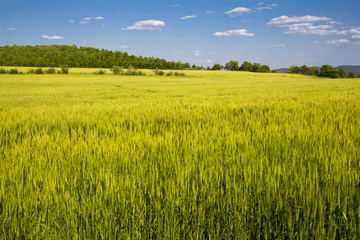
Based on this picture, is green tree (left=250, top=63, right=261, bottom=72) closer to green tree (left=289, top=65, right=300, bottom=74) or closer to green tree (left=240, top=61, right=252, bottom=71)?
green tree (left=240, top=61, right=252, bottom=71)

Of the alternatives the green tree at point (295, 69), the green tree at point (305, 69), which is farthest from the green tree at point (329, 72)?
the green tree at point (295, 69)

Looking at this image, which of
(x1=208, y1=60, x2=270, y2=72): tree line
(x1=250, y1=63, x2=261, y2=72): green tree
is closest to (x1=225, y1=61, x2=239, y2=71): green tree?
(x1=208, y1=60, x2=270, y2=72): tree line

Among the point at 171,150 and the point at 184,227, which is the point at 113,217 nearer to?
the point at 184,227

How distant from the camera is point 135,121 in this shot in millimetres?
3910

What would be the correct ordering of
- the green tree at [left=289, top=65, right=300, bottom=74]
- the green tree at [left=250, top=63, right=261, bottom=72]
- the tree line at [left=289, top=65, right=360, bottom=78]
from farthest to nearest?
the green tree at [left=289, top=65, right=300, bottom=74] < the green tree at [left=250, top=63, right=261, bottom=72] < the tree line at [left=289, top=65, right=360, bottom=78]

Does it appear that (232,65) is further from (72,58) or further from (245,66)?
(72,58)

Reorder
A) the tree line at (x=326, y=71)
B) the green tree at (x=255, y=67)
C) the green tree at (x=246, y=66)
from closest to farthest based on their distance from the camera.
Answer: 1. the tree line at (x=326, y=71)
2. the green tree at (x=255, y=67)
3. the green tree at (x=246, y=66)

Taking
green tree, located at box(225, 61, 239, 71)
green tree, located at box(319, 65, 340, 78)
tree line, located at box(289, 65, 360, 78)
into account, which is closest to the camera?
green tree, located at box(319, 65, 340, 78)

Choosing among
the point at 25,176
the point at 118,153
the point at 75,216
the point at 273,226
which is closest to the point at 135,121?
the point at 118,153

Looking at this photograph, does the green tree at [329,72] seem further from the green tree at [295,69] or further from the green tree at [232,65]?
the green tree at [232,65]

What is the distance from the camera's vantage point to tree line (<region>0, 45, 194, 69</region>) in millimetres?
78438

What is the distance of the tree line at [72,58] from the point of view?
7844cm

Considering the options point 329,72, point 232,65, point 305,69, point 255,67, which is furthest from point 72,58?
point 305,69

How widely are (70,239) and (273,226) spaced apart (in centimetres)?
106
